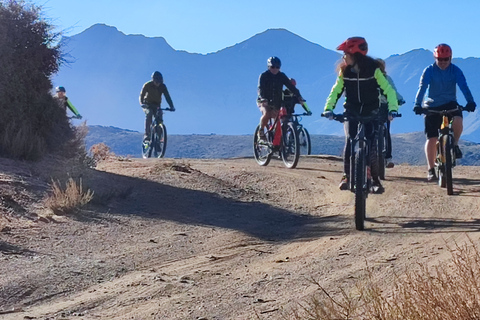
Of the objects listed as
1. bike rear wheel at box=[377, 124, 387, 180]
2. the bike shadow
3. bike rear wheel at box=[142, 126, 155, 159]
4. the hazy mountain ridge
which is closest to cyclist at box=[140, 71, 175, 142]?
bike rear wheel at box=[142, 126, 155, 159]

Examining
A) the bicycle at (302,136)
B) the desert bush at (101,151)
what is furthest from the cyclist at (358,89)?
the desert bush at (101,151)

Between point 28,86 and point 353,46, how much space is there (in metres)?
6.20

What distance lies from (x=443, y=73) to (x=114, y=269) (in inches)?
228

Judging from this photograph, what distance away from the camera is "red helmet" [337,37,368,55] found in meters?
8.07

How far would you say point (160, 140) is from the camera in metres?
18.3

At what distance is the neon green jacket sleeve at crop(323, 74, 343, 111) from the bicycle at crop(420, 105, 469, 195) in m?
2.29

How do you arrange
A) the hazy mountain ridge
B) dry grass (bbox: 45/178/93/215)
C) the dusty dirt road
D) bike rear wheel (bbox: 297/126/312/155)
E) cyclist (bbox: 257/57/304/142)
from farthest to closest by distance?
1. the hazy mountain ridge
2. bike rear wheel (bbox: 297/126/312/155)
3. cyclist (bbox: 257/57/304/142)
4. dry grass (bbox: 45/178/93/215)
5. the dusty dirt road

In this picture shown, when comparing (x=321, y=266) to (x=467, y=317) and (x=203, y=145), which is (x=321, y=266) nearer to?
(x=467, y=317)

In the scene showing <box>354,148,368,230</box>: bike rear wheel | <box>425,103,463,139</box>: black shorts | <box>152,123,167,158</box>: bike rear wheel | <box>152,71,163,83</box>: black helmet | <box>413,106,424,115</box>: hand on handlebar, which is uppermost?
<box>152,71,163,83</box>: black helmet

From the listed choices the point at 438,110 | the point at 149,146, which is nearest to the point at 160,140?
the point at 149,146

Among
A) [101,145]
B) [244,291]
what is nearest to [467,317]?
[244,291]

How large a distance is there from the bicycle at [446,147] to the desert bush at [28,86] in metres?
5.95

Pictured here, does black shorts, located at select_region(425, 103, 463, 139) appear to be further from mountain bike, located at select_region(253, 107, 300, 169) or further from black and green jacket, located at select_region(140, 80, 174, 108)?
black and green jacket, located at select_region(140, 80, 174, 108)

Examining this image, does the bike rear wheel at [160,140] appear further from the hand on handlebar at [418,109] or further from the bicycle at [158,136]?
the hand on handlebar at [418,109]
